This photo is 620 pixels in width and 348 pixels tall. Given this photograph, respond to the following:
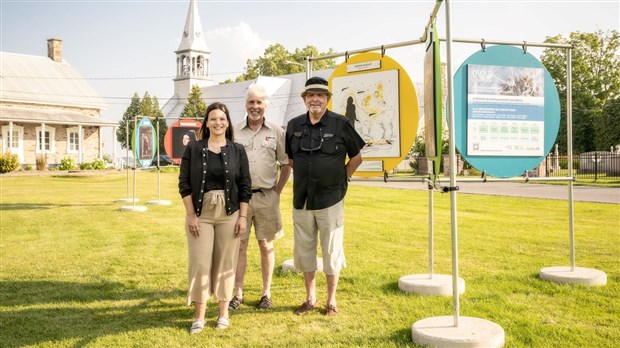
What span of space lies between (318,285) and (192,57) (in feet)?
292

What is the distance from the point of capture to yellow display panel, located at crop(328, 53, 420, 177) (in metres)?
6.51

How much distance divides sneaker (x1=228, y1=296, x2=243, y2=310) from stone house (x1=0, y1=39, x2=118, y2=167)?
3863cm

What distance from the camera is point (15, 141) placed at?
4253 centimetres

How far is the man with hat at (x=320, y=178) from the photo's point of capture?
5.28 metres

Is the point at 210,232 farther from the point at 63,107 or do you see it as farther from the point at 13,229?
the point at 63,107

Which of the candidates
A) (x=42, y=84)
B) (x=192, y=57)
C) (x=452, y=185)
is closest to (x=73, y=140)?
(x=42, y=84)

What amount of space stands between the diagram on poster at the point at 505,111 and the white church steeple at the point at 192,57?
8677 centimetres

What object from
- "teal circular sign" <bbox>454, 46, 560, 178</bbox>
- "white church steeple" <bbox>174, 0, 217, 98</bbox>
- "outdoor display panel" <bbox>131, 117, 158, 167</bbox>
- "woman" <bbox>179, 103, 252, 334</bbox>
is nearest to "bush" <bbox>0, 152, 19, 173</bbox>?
"outdoor display panel" <bbox>131, 117, 158, 167</bbox>

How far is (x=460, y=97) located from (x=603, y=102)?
173 feet

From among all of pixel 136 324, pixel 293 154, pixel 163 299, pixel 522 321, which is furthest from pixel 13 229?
pixel 522 321

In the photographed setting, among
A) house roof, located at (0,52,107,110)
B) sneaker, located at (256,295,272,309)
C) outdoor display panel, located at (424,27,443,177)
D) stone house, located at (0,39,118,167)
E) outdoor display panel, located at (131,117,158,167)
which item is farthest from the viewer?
house roof, located at (0,52,107,110)

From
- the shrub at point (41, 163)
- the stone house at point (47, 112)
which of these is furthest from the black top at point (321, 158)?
the stone house at point (47, 112)

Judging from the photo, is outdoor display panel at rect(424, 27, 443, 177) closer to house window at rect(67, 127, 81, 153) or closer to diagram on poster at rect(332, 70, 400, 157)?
diagram on poster at rect(332, 70, 400, 157)

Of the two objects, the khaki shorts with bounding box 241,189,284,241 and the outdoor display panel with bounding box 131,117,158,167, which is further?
the outdoor display panel with bounding box 131,117,158,167
